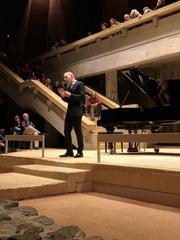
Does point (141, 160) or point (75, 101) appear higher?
point (75, 101)

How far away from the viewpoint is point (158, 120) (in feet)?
21.0

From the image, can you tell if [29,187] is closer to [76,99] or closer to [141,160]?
[141,160]

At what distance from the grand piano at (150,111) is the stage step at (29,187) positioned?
212 cm

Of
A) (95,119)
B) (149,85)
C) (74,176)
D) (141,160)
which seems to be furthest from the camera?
(95,119)

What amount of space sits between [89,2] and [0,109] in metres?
5.33

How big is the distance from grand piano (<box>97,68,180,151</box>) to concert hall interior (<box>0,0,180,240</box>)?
0.02 m

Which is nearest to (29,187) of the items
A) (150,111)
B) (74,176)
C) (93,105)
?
(74,176)

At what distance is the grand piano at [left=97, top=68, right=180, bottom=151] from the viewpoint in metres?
6.25

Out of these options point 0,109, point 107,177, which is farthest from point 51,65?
point 107,177

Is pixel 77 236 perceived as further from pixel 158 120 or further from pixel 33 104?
pixel 33 104

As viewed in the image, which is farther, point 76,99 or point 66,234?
point 76,99

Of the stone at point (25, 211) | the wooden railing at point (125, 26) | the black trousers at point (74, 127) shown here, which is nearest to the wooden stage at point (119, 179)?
the black trousers at point (74, 127)

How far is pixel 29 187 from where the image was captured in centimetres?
471

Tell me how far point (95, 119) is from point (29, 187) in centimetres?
603
